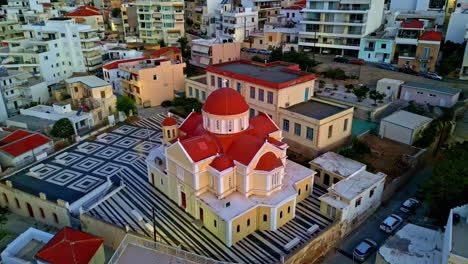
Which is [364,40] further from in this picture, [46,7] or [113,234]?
[46,7]

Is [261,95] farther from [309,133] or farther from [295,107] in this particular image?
[309,133]

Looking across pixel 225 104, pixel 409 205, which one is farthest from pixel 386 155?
pixel 225 104

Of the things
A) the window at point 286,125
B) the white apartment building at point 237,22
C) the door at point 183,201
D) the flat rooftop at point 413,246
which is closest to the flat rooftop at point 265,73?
the window at point 286,125

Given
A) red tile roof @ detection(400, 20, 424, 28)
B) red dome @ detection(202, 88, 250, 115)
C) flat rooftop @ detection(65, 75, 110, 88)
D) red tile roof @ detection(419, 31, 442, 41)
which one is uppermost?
red tile roof @ detection(400, 20, 424, 28)

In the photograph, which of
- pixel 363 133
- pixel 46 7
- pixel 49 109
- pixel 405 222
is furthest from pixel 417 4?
pixel 46 7

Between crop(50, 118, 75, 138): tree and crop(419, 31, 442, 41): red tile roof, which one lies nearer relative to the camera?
crop(50, 118, 75, 138): tree

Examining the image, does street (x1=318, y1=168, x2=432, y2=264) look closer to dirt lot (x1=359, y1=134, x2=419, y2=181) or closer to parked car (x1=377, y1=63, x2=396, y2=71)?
dirt lot (x1=359, y1=134, x2=419, y2=181)

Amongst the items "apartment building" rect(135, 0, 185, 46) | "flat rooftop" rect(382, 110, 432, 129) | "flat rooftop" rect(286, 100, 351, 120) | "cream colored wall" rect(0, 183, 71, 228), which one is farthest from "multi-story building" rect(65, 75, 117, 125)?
"flat rooftop" rect(382, 110, 432, 129)
